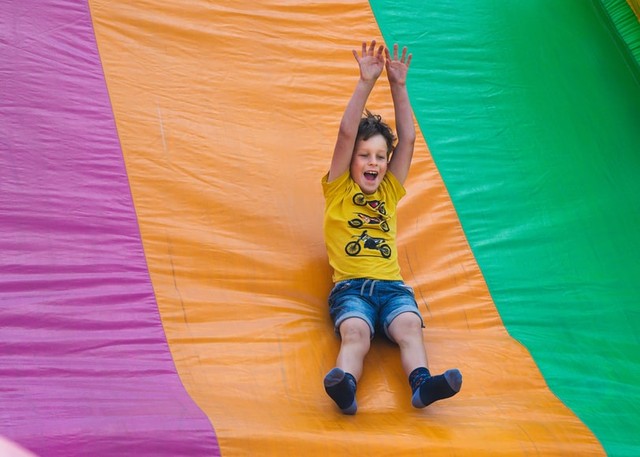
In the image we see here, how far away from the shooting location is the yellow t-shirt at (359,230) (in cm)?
223

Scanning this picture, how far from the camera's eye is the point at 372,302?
2170 mm

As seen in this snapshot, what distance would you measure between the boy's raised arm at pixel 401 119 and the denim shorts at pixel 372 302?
34cm

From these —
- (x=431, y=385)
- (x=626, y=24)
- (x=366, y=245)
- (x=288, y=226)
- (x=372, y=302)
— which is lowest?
(x=431, y=385)

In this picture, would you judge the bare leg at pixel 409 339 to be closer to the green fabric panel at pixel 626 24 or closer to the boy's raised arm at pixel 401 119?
the boy's raised arm at pixel 401 119

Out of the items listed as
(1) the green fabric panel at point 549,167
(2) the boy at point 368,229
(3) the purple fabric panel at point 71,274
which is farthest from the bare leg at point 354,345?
(1) the green fabric panel at point 549,167

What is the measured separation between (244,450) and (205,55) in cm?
155

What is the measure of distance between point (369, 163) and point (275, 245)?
0.33 m

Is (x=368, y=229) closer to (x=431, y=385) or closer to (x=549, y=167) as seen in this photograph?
(x=431, y=385)

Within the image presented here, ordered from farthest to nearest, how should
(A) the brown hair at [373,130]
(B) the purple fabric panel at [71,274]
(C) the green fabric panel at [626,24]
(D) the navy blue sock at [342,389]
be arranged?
1. (C) the green fabric panel at [626,24]
2. (A) the brown hair at [373,130]
3. (D) the navy blue sock at [342,389]
4. (B) the purple fabric panel at [71,274]

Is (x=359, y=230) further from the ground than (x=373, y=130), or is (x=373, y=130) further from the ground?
(x=373, y=130)

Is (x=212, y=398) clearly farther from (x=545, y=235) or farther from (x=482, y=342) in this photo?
(x=545, y=235)

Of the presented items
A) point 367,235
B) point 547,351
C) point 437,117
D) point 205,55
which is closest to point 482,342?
point 547,351

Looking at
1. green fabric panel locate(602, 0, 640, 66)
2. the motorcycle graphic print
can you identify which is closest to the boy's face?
the motorcycle graphic print

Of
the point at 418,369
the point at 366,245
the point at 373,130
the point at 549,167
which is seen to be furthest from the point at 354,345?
the point at 549,167
